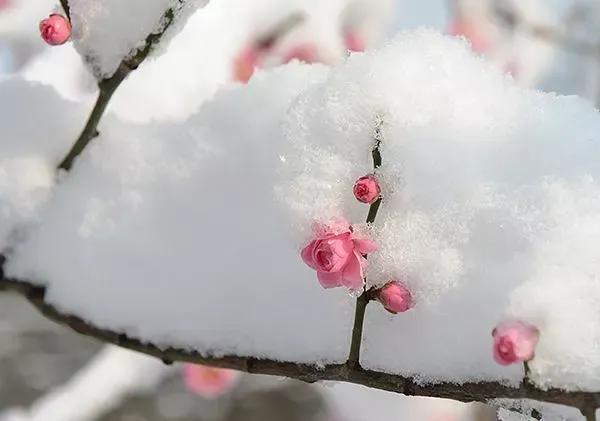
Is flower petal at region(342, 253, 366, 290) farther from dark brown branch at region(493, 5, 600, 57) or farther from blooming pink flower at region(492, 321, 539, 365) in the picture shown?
dark brown branch at region(493, 5, 600, 57)

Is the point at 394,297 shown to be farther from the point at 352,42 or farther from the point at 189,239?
the point at 352,42

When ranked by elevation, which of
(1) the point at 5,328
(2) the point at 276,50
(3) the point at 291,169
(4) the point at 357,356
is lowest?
(4) the point at 357,356

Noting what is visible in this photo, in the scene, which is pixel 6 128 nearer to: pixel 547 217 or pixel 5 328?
pixel 547 217

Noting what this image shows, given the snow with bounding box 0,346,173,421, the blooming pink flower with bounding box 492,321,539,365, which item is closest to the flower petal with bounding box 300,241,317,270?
the blooming pink flower with bounding box 492,321,539,365

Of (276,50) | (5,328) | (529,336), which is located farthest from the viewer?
(5,328)

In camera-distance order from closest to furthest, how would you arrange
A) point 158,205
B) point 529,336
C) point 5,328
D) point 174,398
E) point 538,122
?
point 529,336
point 538,122
point 158,205
point 174,398
point 5,328

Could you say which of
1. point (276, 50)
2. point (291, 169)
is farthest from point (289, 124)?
point (276, 50)

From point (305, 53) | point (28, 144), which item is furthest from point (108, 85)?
point (305, 53)
